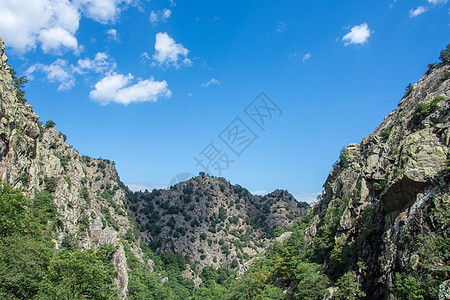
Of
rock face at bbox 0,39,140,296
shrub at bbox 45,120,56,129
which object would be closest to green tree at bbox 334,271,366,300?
rock face at bbox 0,39,140,296

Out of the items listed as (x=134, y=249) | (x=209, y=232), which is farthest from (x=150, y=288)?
(x=209, y=232)

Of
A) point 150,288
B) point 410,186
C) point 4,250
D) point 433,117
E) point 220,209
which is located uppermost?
point 220,209

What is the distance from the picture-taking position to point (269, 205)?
470 feet

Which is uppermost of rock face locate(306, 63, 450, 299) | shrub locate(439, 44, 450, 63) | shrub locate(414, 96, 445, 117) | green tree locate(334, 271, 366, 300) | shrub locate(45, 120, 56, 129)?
shrub locate(45, 120, 56, 129)

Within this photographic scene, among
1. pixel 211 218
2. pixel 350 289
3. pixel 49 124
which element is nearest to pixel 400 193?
pixel 350 289

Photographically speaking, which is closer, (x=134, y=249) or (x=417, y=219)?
(x=417, y=219)

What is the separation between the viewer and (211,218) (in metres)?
123

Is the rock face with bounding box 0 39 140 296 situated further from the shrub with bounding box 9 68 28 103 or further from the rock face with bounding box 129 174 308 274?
the rock face with bounding box 129 174 308 274

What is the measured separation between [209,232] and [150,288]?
5221cm

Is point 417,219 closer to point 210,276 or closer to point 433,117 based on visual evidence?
point 433,117

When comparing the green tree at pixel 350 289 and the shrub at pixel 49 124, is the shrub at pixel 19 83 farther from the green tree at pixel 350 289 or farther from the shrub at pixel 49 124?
the green tree at pixel 350 289

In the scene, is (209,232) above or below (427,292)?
above

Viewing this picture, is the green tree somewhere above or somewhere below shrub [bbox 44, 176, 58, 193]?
below

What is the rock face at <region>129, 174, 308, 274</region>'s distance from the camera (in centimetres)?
10944
